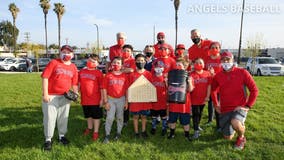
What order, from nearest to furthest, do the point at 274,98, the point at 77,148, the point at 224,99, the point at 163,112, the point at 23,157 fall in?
the point at 23,157 < the point at 77,148 < the point at 224,99 < the point at 163,112 < the point at 274,98

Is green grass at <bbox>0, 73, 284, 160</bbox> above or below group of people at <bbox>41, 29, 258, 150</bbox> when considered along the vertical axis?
below

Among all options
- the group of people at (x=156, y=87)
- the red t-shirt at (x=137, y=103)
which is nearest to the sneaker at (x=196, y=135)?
the group of people at (x=156, y=87)

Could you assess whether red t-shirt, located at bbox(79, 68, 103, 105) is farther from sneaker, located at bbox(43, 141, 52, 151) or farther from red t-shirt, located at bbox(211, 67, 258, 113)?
red t-shirt, located at bbox(211, 67, 258, 113)

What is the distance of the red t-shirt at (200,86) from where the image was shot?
19.7ft

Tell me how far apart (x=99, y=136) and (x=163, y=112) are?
156cm

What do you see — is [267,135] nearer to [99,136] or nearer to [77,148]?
[99,136]

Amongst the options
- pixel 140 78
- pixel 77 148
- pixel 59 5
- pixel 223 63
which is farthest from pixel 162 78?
pixel 59 5

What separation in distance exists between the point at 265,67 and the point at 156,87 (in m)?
19.1

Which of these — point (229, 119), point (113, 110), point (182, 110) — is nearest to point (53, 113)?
point (113, 110)

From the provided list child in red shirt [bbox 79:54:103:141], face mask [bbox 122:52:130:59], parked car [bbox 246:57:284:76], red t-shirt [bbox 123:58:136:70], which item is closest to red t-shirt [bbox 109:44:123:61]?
face mask [bbox 122:52:130:59]

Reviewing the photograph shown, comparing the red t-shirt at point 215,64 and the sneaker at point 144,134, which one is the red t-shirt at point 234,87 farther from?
the sneaker at point 144,134

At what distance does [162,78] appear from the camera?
6.11 meters

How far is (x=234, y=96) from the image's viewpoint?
18.5 feet

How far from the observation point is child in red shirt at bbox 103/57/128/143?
5.76 m
